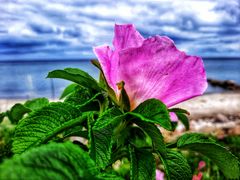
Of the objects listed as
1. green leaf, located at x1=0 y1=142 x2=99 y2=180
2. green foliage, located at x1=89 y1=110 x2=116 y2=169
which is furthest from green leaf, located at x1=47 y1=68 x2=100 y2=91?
green leaf, located at x1=0 y1=142 x2=99 y2=180

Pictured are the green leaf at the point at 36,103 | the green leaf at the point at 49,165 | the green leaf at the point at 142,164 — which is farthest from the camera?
the green leaf at the point at 36,103

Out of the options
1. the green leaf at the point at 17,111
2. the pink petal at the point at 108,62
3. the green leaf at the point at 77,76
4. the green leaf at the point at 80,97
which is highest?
the pink petal at the point at 108,62

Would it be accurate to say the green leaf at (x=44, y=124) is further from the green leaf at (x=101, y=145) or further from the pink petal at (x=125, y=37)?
the pink petal at (x=125, y=37)

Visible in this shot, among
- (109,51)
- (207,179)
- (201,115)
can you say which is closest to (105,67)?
(109,51)

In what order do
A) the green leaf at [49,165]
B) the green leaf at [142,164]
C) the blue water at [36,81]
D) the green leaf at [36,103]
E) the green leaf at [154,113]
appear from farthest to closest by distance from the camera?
the blue water at [36,81] < the green leaf at [36,103] < the green leaf at [142,164] < the green leaf at [154,113] < the green leaf at [49,165]

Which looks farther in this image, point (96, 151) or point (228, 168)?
point (228, 168)

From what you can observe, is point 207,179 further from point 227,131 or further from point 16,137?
point 16,137

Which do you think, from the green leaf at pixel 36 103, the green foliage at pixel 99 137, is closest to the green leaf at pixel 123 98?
the green foliage at pixel 99 137

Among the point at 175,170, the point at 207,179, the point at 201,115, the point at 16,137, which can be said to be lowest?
the point at 201,115

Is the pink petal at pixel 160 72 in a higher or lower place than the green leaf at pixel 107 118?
higher
